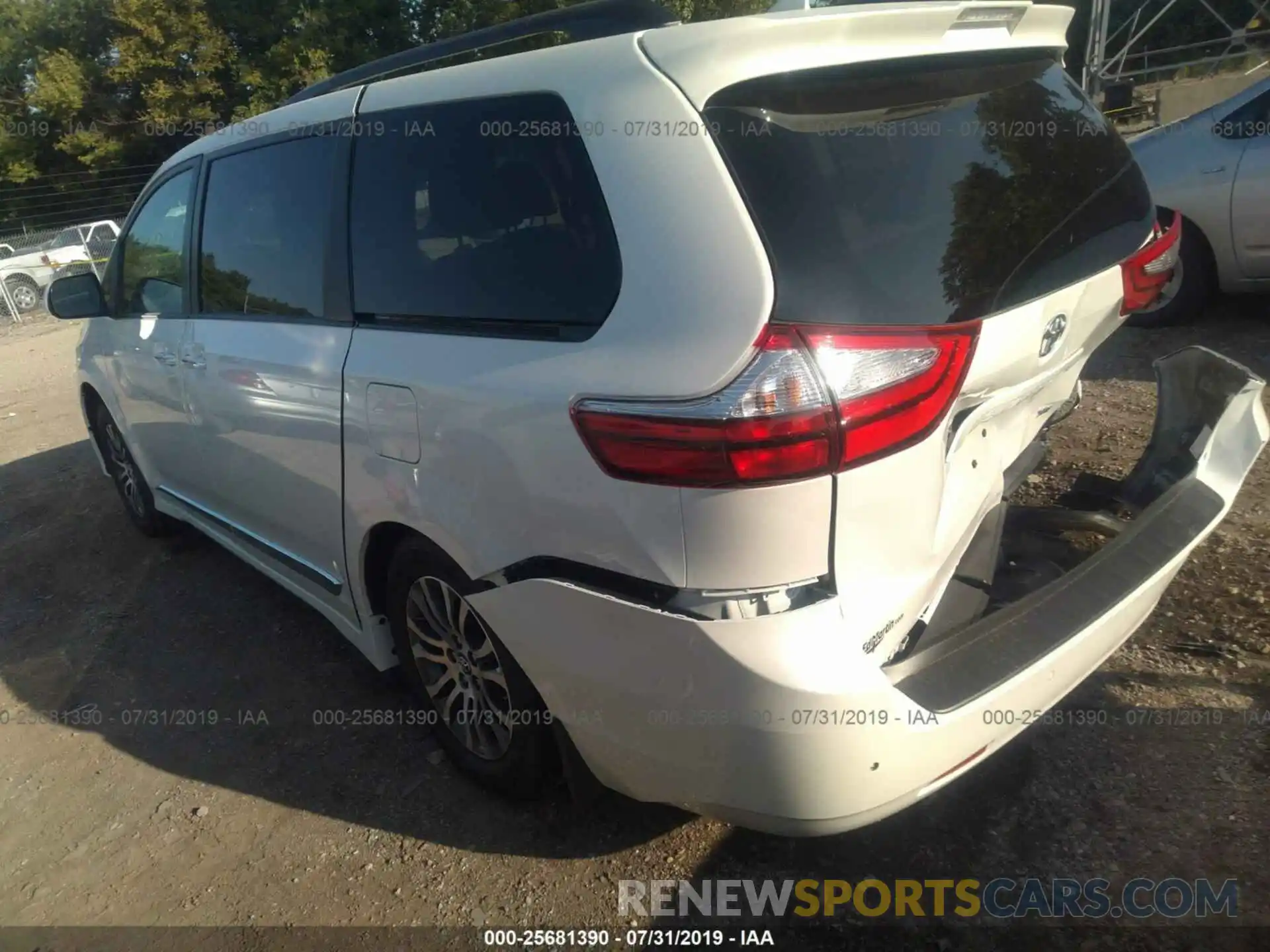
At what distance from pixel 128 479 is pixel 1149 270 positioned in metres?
4.83

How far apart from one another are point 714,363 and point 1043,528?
1679 mm

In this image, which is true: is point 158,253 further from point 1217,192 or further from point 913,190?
point 1217,192

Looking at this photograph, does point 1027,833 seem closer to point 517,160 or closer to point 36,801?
point 517,160

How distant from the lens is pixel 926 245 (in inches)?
75.2

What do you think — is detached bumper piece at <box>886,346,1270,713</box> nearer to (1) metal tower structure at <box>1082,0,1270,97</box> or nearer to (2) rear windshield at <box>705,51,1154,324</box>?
(2) rear windshield at <box>705,51,1154,324</box>

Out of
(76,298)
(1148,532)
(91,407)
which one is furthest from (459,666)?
(91,407)

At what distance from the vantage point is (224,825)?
2850mm

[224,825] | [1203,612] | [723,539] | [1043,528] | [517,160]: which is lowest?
[1203,612]

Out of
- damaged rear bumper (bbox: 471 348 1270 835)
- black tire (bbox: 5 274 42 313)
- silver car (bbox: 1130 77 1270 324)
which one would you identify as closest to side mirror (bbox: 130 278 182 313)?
damaged rear bumper (bbox: 471 348 1270 835)

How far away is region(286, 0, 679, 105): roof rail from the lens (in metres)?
2.42

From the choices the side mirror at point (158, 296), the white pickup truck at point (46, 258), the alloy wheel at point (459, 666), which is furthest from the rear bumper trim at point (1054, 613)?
the white pickup truck at point (46, 258)

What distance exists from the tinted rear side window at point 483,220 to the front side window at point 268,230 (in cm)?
24

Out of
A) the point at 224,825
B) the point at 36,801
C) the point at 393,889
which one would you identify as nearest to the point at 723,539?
the point at 393,889

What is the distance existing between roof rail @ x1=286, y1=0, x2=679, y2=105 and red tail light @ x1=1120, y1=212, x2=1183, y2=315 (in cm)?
134
